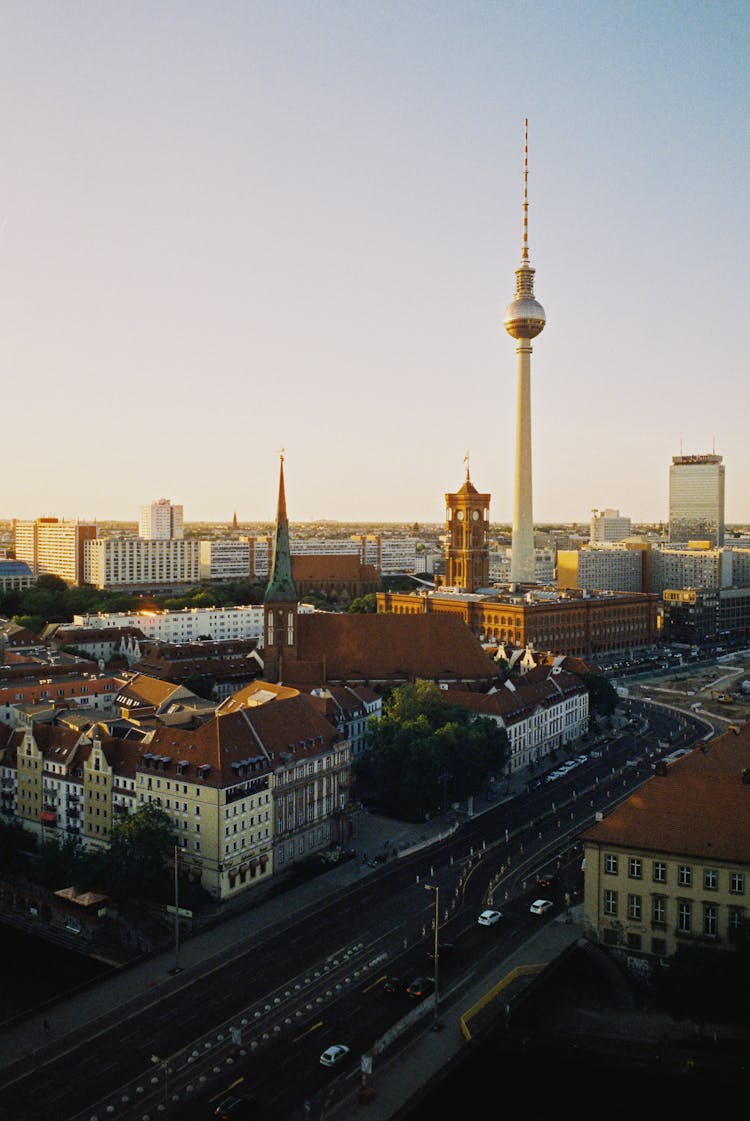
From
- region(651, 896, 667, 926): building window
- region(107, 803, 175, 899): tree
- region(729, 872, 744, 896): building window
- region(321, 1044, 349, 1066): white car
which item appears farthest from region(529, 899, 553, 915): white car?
region(107, 803, 175, 899): tree

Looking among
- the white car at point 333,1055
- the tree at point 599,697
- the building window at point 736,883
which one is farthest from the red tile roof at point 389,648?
the white car at point 333,1055

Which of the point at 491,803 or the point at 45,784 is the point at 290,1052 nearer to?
the point at 45,784

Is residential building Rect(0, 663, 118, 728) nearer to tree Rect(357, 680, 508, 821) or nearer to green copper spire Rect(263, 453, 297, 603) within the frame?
green copper spire Rect(263, 453, 297, 603)

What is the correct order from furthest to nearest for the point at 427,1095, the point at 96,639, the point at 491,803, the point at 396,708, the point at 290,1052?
the point at 96,639, the point at 396,708, the point at 491,803, the point at 290,1052, the point at 427,1095

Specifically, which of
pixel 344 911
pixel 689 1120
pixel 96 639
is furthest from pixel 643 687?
pixel 689 1120

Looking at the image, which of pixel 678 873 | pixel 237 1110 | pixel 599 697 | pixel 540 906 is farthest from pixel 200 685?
pixel 237 1110

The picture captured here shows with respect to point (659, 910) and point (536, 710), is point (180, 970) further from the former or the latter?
point (536, 710)

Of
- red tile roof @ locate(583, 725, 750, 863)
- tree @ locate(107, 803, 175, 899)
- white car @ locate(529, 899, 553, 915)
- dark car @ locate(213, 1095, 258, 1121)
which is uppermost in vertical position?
red tile roof @ locate(583, 725, 750, 863)
